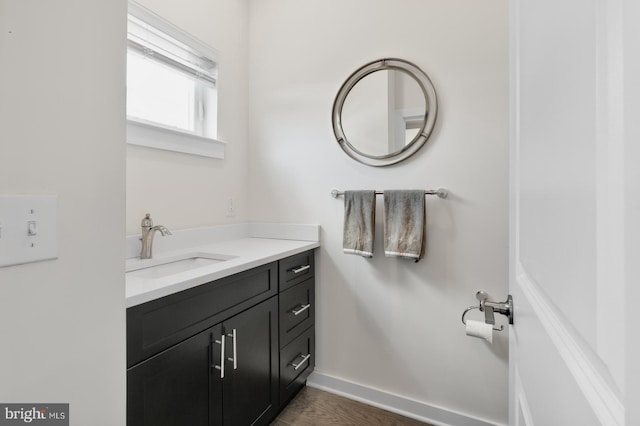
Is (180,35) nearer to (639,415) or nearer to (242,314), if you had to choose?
(242,314)

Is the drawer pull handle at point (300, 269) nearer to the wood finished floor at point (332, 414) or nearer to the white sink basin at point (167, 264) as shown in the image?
the white sink basin at point (167, 264)

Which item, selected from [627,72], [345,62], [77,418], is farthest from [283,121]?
[627,72]

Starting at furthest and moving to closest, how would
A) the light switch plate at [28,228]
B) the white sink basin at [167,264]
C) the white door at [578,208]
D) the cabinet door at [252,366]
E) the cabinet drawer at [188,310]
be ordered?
the white sink basin at [167,264] → the cabinet door at [252,366] → the cabinet drawer at [188,310] → the light switch plate at [28,228] → the white door at [578,208]

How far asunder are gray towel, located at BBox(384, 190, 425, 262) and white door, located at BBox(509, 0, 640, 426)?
3.40 ft

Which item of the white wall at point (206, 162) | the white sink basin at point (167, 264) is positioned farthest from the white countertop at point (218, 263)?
the white wall at point (206, 162)

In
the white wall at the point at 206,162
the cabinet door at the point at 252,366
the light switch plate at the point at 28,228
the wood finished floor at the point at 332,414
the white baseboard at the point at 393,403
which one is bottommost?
the wood finished floor at the point at 332,414

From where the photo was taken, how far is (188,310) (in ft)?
3.54

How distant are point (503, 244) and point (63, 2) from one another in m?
1.76

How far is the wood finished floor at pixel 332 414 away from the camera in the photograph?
5.33ft

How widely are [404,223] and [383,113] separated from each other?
2.16ft

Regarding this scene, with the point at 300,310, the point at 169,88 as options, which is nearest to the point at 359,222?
→ the point at 300,310

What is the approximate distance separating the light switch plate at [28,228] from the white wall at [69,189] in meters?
0.01

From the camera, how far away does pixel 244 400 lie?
134 centimetres

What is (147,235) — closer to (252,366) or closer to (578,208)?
(252,366)
